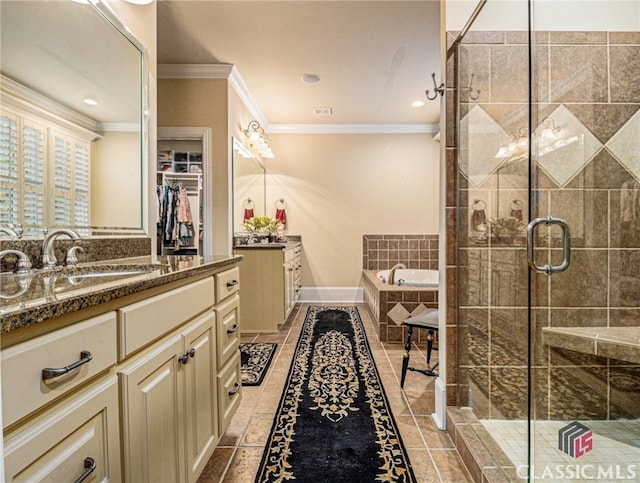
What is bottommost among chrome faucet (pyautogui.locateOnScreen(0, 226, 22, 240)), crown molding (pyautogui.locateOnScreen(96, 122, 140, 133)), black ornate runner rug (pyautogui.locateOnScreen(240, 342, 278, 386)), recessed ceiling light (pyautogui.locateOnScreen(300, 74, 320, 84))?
black ornate runner rug (pyautogui.locateOnScreen(240, 342, 278, 386))

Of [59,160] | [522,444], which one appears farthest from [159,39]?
[522,444]

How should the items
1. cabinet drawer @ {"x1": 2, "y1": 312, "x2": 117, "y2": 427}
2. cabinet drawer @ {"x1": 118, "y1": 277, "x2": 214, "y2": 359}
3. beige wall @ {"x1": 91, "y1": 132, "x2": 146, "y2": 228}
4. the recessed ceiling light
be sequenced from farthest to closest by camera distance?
the recessed ceiling light
beige wall @ {"x1": 91, "y1": 132, "x2": 146, "y2": 228}
cabinet drawer @ {"x1": 118, "y1": 277, "x2": 214, "y2": 359}
cabinet drawer @ {"x1": 2, "y1": 312, "x2": 117, "y2": 427}

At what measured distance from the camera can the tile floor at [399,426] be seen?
144 cm

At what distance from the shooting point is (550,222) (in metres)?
1.46

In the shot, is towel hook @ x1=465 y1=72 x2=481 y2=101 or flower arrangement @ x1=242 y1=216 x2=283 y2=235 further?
flower arrangement @ x1=242 y1=216 x2=283 y2=235

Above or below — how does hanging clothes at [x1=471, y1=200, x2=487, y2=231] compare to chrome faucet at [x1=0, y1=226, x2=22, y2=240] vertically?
above

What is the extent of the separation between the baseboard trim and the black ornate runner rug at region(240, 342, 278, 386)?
186cm

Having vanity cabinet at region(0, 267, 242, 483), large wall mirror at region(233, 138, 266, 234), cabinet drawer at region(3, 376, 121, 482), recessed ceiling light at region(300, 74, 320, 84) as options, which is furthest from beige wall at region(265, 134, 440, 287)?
cabinet drawer at region(3, 376, 121, 482)

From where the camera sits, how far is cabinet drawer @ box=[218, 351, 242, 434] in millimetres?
1447

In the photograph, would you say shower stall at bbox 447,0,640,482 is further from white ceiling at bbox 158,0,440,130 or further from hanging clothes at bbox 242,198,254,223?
hanging clothes at bbox 242,198,254,223

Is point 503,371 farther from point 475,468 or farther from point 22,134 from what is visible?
point 22,134

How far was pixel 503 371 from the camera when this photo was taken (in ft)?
5.31

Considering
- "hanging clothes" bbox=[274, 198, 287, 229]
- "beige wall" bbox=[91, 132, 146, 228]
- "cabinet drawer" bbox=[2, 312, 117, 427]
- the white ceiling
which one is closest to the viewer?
"cabinet drawer" bbox=[2, 312, 117, 427]

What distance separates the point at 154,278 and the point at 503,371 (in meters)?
1.61
